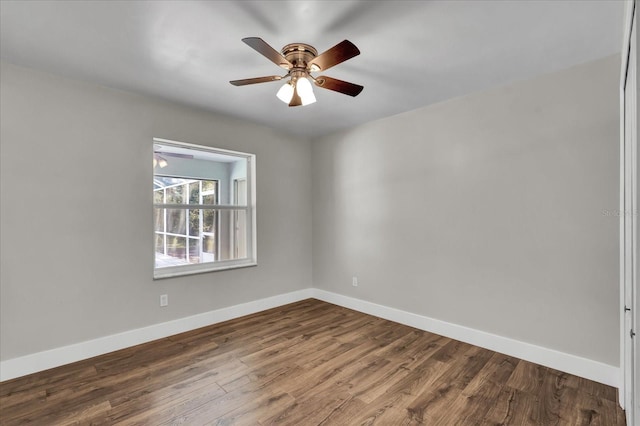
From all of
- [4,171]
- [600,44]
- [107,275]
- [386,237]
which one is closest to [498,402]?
[386,237]

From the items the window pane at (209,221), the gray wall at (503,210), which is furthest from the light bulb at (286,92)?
the window pane at (209,221)

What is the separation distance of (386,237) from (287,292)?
1.67m

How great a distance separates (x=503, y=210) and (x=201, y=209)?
325 centimetres

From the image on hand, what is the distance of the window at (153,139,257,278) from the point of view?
3.33 meters

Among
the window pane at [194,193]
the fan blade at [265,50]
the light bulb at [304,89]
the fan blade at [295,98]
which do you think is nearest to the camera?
the fan blade at [265,50]

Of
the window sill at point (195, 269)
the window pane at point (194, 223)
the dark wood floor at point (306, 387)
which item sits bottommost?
Answer: the dark wood floor at point (306, 387)

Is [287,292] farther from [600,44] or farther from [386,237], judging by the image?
[600,44]

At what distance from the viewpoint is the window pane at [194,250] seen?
3.59m

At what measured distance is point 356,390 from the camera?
2250 mm

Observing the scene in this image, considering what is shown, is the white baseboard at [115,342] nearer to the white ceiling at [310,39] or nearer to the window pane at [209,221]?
the window pane at [209,221]

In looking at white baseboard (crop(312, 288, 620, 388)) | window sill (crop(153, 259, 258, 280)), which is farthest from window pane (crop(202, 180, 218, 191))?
white baseboard (crop(312, 288, 620, 388))

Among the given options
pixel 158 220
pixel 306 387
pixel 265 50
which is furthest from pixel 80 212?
pixel 306 387

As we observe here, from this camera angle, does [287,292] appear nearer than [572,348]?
No

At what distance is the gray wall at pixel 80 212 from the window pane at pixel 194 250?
9.2 inches
